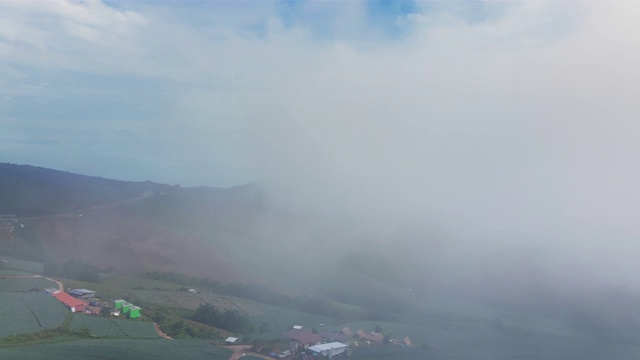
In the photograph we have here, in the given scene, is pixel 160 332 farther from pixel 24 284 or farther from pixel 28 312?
pixel 24 284

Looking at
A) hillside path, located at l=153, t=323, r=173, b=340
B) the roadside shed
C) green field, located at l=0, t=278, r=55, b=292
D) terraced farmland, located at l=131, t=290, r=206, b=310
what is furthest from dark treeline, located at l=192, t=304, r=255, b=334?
green field, located at l=0, t=278, r=55, b=292

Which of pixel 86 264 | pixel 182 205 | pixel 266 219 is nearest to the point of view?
pixel 86 264

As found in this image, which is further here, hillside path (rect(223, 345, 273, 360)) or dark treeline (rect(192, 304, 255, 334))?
dark treeline (rect(192, 304, 255, 334))

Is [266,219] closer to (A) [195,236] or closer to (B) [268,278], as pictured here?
(A) [195,236]

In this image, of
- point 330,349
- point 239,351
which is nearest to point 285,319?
point 239,351

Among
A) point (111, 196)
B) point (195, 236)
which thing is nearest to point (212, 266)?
point (195, 236)

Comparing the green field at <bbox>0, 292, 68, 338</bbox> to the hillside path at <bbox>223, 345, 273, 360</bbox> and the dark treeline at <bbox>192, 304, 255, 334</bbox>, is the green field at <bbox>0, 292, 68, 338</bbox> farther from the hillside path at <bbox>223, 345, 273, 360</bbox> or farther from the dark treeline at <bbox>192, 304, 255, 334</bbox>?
the hillside path at <bbox>223, 345, 273, 360</bbox>
